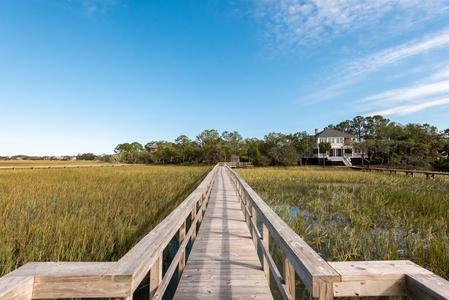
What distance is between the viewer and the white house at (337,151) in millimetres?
43750

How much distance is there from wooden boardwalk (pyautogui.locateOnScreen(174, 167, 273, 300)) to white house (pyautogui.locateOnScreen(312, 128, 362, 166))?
4387 cm

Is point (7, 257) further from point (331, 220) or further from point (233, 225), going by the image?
point (331, 220)

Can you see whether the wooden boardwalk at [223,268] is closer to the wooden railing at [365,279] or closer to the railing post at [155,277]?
the railing post at [155,277]

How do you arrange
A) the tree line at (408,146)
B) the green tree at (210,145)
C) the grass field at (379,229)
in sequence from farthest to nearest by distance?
1. the green tree at (210,145)
2. the tree line at (408,146)
3. the grass field at (379,229)

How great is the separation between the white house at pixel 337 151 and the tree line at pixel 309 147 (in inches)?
66.9

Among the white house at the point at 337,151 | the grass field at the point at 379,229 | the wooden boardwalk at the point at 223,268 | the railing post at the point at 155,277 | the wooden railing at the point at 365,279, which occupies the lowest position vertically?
the grass field at the point at 379,229

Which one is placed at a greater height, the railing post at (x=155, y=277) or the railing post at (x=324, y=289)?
the railing post at (x=324, y=289)

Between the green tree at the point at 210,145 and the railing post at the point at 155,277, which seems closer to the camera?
the railing post at the point at 155,277

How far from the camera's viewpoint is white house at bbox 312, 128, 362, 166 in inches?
1722

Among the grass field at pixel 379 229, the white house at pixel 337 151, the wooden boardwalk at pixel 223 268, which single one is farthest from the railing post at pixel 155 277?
the white house at pixel 337 151

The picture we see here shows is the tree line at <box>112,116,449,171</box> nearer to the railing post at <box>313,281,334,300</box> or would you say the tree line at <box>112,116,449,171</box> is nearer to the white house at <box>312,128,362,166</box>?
the white house at <box>312,128,362,166</box>

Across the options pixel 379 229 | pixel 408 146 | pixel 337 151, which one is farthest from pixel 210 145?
pixel 379 229

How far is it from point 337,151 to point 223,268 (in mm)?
47770

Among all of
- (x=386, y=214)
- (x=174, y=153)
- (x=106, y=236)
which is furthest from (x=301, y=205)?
(x=174, y=153)
